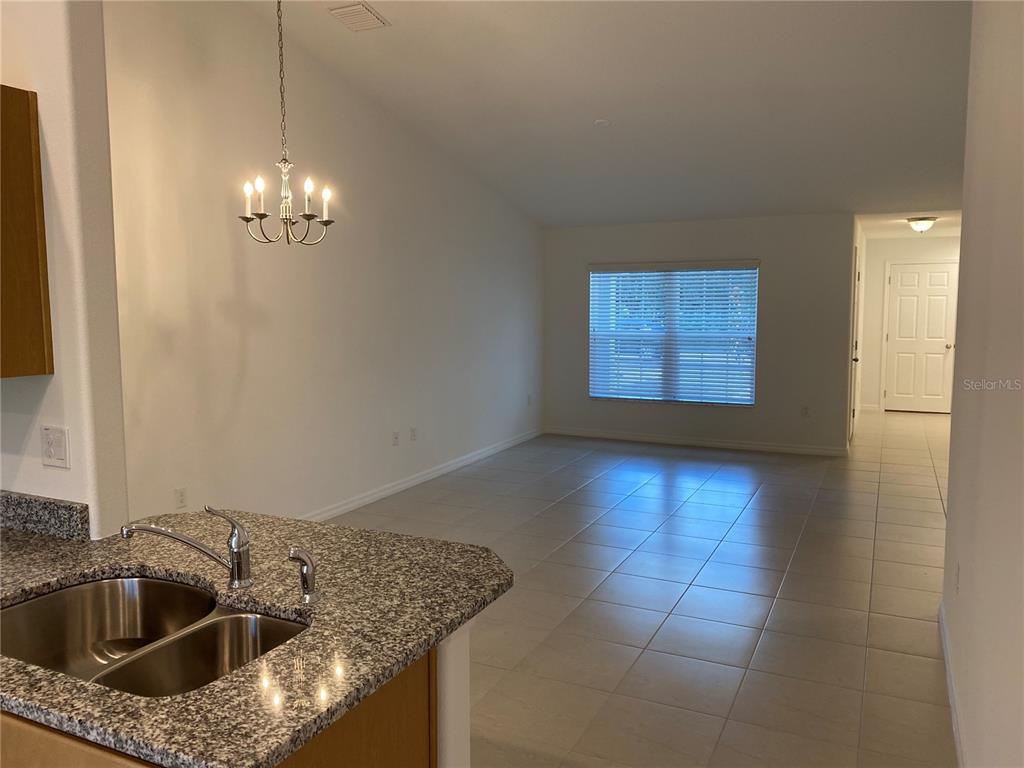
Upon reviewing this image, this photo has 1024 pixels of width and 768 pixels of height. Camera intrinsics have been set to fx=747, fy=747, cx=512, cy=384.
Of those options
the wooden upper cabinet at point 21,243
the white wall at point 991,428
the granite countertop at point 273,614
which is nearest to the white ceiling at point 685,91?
the white wall at point 991,428

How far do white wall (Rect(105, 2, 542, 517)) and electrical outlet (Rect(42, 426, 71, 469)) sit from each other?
1.86m

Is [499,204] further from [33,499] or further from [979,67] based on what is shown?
[33,499]

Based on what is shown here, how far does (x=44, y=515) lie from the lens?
1913 mm

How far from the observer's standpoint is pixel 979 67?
264 cm

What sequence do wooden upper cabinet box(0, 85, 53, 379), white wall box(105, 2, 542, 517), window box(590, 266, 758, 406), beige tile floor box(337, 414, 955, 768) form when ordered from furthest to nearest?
window box(590, 266, 758, 406) → white wall box(105, 2, 542, 517) → beige tile floor box(337, 414, 955, 768) → wooden upper cabinet box(0, 85, 53, 379)

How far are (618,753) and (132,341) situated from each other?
288cm

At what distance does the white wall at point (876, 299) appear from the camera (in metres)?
9.97

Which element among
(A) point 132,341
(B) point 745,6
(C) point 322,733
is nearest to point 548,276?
(B) point 745,6

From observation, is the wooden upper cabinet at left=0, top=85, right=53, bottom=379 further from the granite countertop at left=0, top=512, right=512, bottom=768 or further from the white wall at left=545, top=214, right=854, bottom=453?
the white wall at left=545, top=214, right=854, bottom=453

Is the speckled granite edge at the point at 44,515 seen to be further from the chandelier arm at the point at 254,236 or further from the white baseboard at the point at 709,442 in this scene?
the white baseboard at the point at 709,442

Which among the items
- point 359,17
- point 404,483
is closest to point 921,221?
point 404,483

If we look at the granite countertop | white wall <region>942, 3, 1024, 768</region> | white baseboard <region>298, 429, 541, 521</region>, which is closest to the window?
white baseboard <region>298, 429, 541, 521</region>

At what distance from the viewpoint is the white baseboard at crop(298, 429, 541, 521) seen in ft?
16.2

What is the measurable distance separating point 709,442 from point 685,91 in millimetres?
3962
